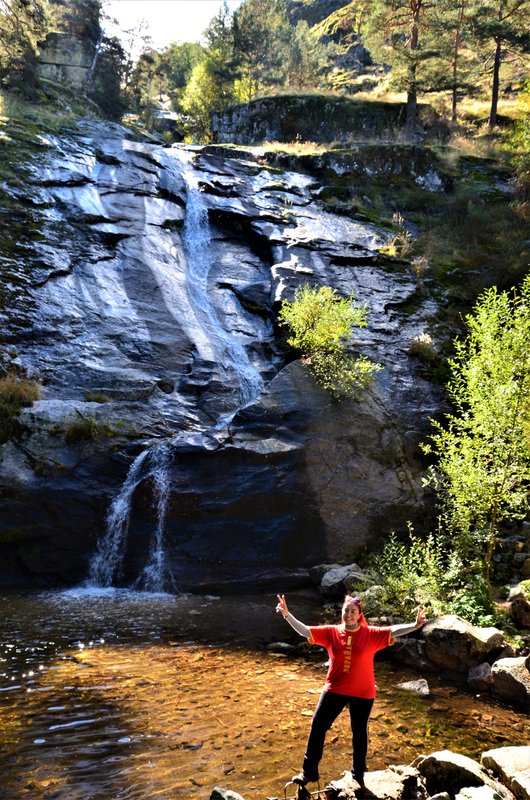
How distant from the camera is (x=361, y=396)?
1495cm

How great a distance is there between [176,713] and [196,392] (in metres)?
10.1

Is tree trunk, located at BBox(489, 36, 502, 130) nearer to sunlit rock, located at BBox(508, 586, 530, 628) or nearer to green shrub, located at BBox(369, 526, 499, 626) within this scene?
green shrub, located at BBox(369, 526, 499, 626)

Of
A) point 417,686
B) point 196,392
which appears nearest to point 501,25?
point 196,392

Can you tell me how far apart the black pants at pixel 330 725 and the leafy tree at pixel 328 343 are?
10.1 m

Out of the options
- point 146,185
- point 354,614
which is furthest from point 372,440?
point 146,185

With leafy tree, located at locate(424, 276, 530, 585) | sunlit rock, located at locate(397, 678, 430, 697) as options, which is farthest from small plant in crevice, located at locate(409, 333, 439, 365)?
sunlit rock, located at locate(397, 678, 430, 697)

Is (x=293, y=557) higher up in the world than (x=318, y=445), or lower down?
lower down

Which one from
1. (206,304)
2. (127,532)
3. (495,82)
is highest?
(495,82)

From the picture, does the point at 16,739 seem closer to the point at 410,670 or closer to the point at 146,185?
the point at 410,670

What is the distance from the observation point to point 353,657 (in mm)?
4922

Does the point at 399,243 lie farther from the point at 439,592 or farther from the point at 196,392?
the point at 439,592

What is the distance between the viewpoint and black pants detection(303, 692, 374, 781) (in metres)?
4.92

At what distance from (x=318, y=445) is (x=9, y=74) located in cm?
2766

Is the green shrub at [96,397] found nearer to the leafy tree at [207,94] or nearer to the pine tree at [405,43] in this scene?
the pine tree at [405,43]
